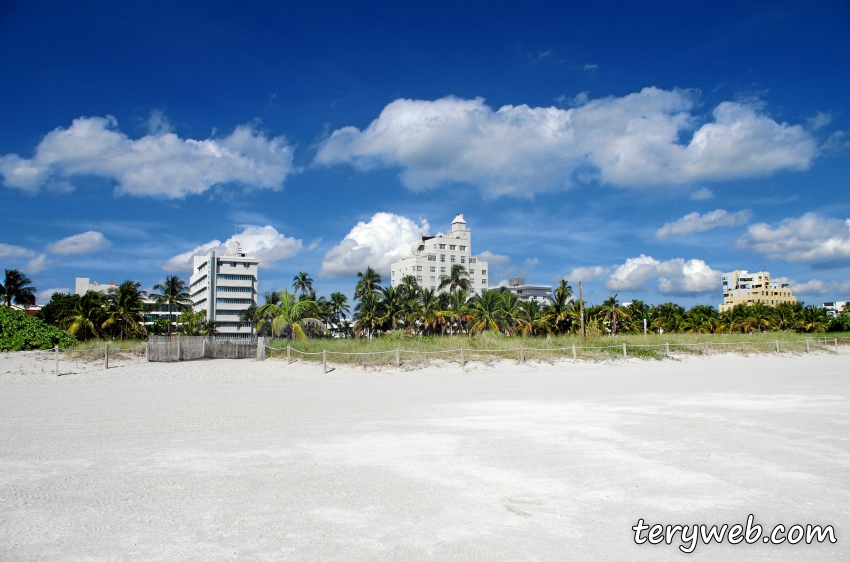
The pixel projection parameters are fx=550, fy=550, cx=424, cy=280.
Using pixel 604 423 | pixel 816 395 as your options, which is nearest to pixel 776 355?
pixel 816 395

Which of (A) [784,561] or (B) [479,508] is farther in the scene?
(B) [479,508]

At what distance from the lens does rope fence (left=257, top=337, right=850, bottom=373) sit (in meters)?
23.9

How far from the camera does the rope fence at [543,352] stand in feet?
78.3

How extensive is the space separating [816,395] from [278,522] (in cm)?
1338

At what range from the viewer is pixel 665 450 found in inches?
280

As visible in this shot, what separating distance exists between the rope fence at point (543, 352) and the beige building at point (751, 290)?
Result: 398 feet

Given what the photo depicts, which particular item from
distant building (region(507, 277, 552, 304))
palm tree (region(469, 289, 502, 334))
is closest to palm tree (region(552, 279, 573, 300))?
palm tree (region(469, 289, 502, 334))

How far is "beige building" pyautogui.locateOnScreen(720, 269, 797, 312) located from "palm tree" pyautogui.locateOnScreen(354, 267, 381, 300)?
11131cm

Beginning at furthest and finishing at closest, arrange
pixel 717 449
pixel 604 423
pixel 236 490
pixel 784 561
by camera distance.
→ pixel 604 423 < pixel 717 449 < pixel 236 490 < pixel 784 561

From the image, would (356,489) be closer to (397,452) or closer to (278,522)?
(278,522)

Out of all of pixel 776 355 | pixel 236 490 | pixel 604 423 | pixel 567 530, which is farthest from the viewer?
pixel 776 355

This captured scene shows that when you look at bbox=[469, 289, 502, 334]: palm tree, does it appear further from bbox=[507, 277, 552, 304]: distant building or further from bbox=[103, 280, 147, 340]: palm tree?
bbox=[507, 277, 552, 304]: distant building

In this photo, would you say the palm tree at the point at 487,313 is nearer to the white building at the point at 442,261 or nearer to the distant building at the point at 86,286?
the white building at the point at 442,261

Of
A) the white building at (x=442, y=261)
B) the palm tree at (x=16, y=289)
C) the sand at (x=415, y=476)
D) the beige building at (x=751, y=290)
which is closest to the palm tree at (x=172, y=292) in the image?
the palm tree at (x=16, y=289)
